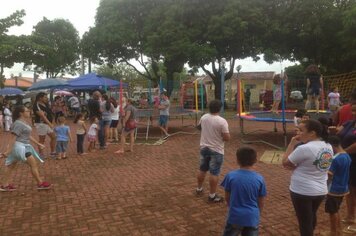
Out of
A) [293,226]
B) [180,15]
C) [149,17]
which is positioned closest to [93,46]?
[149,17]

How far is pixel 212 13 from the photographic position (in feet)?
91.4

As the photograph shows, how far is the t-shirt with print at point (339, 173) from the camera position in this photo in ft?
14.1

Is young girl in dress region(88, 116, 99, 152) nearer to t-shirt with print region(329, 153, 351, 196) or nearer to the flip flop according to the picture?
the flip flop

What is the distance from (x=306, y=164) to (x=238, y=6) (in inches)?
964

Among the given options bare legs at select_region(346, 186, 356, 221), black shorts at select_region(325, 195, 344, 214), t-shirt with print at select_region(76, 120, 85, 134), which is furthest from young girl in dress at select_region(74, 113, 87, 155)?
black shorts at select_region(325, 195, 344, 214)

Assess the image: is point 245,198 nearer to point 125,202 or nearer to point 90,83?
point 125,202

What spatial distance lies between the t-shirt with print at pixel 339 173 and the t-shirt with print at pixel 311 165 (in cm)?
52

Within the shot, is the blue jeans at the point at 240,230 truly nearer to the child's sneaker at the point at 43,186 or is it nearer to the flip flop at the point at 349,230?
the flip flop at the point at 349,230

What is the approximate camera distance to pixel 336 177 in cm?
439

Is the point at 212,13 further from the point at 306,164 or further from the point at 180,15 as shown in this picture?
the point at 306,164

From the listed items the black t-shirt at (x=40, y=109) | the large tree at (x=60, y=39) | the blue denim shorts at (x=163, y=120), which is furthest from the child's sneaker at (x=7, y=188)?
the large tree at (x=60, y=39)

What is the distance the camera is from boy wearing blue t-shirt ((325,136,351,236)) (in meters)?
4.31

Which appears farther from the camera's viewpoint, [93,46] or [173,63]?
[93,46]

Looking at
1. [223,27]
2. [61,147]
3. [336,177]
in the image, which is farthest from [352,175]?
[223,27]
